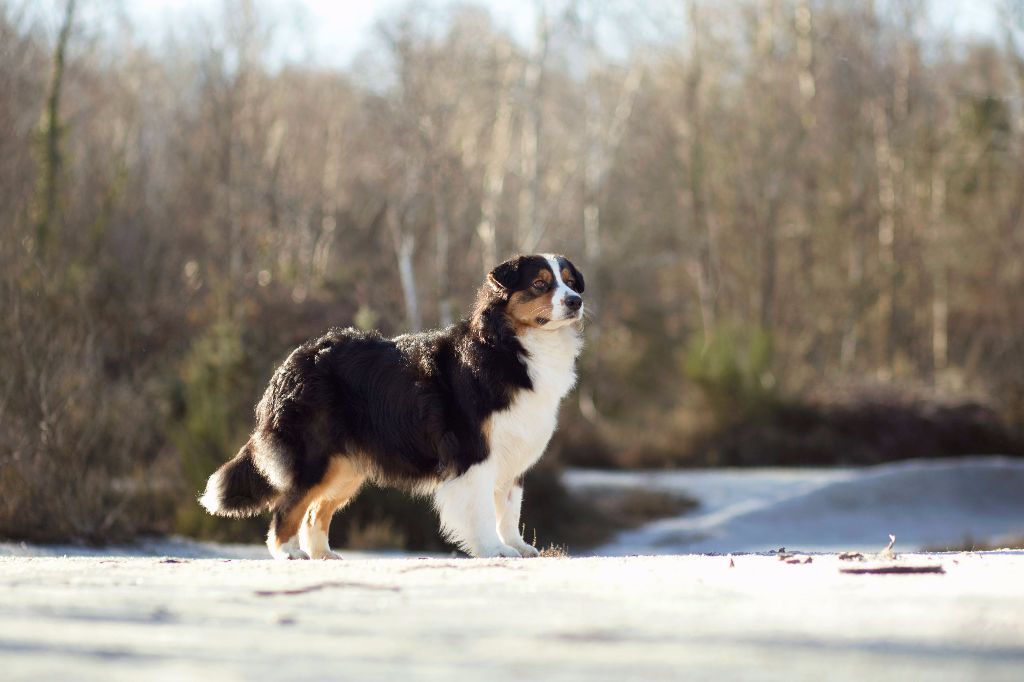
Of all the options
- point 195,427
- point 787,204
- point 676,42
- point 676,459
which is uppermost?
point 676,42

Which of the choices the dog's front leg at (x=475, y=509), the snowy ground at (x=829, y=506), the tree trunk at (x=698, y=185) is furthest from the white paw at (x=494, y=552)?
the tree trunk at (x=698, y=185)

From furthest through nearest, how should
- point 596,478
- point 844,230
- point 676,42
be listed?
point 844,230 < point 676,42 < point 596,478

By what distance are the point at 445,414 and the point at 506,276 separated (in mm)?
724

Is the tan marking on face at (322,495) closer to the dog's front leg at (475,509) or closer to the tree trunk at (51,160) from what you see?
the dog's front leg at (475,509)

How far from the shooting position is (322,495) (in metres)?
6.50

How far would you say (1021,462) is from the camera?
19.0 m

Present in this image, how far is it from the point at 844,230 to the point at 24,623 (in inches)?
1051

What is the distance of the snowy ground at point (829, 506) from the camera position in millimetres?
14805

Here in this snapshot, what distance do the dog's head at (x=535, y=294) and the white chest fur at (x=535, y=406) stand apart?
0.08 m

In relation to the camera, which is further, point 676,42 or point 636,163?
point 636,163

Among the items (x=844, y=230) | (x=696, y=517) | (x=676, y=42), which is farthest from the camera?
(x=844, y=230)

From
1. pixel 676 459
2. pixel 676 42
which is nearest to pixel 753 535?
pixel 676 459

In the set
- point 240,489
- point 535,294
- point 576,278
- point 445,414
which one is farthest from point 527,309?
point 240,489

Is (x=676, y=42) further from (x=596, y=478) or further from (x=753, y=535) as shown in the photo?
(x=753, y=535)
